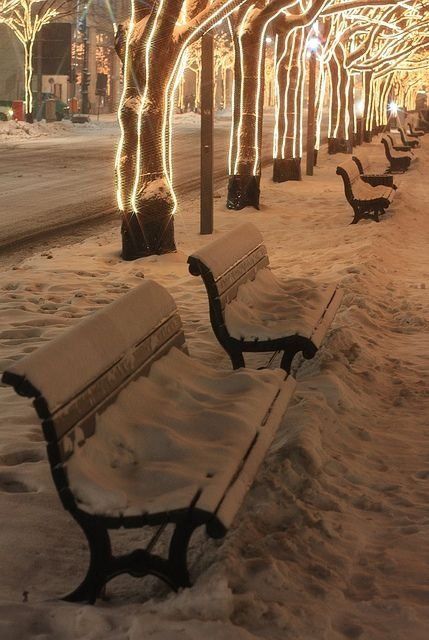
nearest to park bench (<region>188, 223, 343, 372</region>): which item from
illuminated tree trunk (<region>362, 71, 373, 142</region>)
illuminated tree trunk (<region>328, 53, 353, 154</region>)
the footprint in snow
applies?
the footprint in snow

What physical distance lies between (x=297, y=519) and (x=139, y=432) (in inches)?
31.7

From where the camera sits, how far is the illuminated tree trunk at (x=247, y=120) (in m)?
17.5

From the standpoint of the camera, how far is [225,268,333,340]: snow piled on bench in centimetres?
628

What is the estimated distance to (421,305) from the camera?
9.64m

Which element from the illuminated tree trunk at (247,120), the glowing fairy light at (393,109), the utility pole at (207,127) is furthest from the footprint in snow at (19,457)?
the glowing fairy light at (393,109)

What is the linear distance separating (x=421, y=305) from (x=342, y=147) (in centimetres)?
2814

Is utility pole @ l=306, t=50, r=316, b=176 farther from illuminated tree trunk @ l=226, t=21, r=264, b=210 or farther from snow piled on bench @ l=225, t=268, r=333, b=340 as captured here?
snow piled on bench @ l=225, t=268, r=333, b=340

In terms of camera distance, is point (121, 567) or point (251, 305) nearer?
point (121, 567)

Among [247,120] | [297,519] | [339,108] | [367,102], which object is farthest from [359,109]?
[297,519]

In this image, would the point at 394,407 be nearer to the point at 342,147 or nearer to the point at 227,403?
the point at 227,403

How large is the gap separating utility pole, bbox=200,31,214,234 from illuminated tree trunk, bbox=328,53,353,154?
71.8 feet

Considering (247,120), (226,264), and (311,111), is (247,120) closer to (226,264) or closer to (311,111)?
(311,111)

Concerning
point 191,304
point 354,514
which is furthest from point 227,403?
point 191,304

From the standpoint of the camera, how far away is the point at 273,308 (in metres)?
7.03
